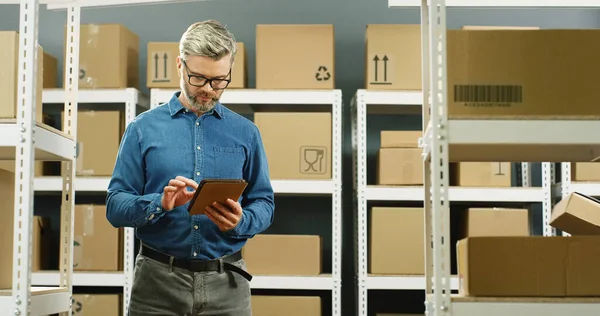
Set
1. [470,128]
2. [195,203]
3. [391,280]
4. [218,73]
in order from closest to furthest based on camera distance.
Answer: [470,128]
[195,203]
[218,73]
[391,280]

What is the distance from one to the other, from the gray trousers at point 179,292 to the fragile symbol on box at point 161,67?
199cm

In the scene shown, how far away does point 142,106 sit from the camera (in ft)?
13.8

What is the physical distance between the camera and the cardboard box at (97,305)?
3982mm

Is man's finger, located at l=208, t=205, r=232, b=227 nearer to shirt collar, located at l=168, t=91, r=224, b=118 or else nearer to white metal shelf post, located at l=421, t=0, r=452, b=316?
shirt collar, located at l=168, t=91, r=224, b=118

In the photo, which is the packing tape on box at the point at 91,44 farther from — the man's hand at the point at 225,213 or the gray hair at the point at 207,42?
the man's hand at the point at 225,213

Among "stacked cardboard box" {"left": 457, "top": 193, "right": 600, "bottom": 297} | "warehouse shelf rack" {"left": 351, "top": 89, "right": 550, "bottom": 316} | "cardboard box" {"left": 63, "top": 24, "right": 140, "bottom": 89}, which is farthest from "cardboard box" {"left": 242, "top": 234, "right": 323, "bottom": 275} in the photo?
"stacked cardboard box" {"left": 457, "top": 193, "right": 600, "bottom": 297}

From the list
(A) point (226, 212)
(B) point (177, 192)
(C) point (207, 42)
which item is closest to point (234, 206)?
(A) point (226, 212)

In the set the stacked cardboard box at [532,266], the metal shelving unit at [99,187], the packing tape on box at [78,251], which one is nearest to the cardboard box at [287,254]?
the metal shelving unit at [99,187]

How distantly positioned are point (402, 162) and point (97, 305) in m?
1.67

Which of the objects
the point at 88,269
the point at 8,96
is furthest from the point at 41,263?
the point at 8,96

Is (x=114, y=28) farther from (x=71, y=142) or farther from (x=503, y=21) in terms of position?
(x=503, y=21)

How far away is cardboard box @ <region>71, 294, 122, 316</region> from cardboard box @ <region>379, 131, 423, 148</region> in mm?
1548

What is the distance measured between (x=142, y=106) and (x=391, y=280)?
5.12 feet

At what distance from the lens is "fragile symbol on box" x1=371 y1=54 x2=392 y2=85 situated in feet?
13.3
